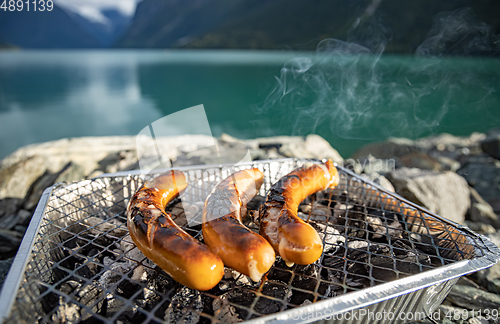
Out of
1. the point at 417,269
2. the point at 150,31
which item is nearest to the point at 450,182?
the point at 417,269

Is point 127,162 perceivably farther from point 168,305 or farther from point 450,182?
point 450,182

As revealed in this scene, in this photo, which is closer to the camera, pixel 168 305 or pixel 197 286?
pixel 197 286

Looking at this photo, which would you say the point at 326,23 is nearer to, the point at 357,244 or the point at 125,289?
the point at 357,244

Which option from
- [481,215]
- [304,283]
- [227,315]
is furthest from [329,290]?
[481,215]

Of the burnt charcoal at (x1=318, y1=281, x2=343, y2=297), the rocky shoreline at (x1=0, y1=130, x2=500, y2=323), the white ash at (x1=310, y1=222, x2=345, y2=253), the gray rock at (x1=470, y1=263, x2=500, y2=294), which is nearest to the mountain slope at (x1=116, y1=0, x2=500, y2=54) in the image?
the rocky shoreline at (x1=0, y1=130, x2=500, y2=323)

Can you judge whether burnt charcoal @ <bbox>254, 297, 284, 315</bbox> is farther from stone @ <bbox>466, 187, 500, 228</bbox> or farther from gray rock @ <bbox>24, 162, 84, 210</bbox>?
stone @ <bbox>466, 187, 500, 228</bbox>

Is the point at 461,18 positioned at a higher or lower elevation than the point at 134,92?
higher

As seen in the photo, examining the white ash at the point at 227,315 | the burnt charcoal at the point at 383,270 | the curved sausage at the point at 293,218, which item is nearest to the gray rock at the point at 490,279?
the burnt charcoal at the point at 383,270
